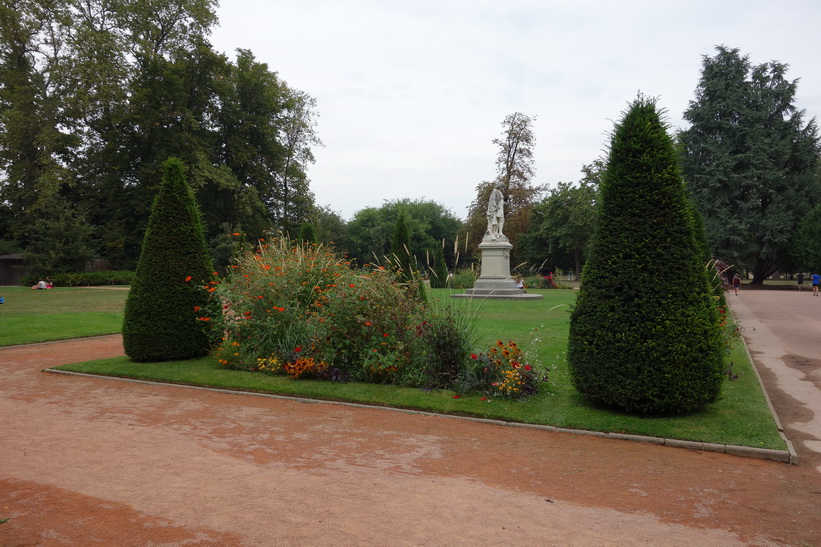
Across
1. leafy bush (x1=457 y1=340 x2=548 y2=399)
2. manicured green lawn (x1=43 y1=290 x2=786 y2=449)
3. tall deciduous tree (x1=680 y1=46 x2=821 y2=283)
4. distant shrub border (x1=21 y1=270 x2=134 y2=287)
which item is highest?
tall deciduous tree (x1=680 y1=46 x2=821 y2=283)

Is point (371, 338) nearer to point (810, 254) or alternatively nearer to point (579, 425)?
point (579, 425)

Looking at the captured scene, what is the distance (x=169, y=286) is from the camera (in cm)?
1060

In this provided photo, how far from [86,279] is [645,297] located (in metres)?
35.9

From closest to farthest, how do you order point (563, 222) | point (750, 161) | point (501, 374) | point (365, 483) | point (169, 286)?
1. point (365, 483)
2. point (501, 374)
3. point (169, 286)
4. point (750, 161)
5. point (563, 222)

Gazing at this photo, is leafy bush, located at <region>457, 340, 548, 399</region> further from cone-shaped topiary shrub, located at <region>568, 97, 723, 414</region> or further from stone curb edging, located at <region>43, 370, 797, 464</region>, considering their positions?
cone-shaped topiary shrub, located at <region>568, 97, 723, 414</region>

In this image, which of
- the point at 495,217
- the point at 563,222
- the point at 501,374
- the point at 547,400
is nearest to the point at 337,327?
the point at 501,374

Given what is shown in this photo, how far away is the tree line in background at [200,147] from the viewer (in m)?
34.1

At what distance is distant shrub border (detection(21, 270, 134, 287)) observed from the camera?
3359 centimetres

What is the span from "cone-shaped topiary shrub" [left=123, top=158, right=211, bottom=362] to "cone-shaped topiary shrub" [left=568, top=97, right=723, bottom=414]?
24.5 ft

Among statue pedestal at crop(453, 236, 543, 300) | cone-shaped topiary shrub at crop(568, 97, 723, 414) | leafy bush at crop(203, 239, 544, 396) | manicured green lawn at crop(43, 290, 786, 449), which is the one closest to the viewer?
manicured green lawn at crop(43, 290, 786, 449)

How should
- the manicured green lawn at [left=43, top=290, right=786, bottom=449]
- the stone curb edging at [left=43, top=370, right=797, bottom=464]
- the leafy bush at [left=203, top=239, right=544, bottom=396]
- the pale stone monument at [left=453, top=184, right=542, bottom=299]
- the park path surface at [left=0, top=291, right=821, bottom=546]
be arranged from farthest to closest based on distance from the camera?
the pale stone monument at [left=453, top=184, right=542, bottom=299]
the leafy bush at [left=203, top=239, right=544, bottom=396]
the manicured green lawn at [left=43, top=290, right=786, bottom=449]
the stone curb edging at [left=43, top=370, right=797, bottom=464]
the park path surface at [left=0, top=291, right=821, bottom=546]

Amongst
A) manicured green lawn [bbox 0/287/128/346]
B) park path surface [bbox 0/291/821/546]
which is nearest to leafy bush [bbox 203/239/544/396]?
park path surface [bbox 0/291/821/546]

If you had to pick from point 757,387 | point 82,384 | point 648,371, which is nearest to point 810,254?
point 757,387

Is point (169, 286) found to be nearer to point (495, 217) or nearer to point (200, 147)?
point (495, 217)
